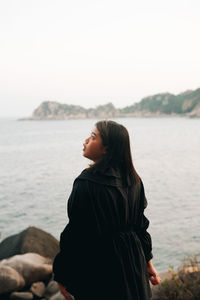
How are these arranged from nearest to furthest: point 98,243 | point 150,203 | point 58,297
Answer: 1. point 98,243
2. point 58,297
3. point 150,203

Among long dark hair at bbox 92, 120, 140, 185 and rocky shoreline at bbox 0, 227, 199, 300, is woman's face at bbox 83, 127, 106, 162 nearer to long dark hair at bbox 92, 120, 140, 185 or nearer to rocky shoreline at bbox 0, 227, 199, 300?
long dark hair at bbox 92, 120, 140, 185

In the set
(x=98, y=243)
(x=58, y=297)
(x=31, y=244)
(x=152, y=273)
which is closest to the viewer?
(x=98, y=243)

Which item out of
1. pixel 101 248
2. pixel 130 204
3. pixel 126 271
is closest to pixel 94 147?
pixel 130 204

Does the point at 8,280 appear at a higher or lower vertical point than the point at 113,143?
lower

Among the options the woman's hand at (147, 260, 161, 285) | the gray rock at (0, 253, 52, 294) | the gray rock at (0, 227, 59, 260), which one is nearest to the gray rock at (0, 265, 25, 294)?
the gray rock at (0, 253, 52, 294)

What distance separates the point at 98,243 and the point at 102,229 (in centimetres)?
10

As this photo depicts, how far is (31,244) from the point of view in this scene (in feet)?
30.2

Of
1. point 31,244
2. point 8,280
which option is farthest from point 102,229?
point 31,244

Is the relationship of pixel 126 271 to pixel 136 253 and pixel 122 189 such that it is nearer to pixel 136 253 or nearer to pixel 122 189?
pixel 136 253

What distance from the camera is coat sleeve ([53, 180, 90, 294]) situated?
8.54 ft

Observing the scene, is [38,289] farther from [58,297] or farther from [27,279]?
[58,297]

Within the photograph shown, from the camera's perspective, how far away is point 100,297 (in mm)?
2695

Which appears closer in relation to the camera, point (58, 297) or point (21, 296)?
point (58, 297)

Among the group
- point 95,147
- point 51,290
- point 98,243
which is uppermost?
point 95,147
